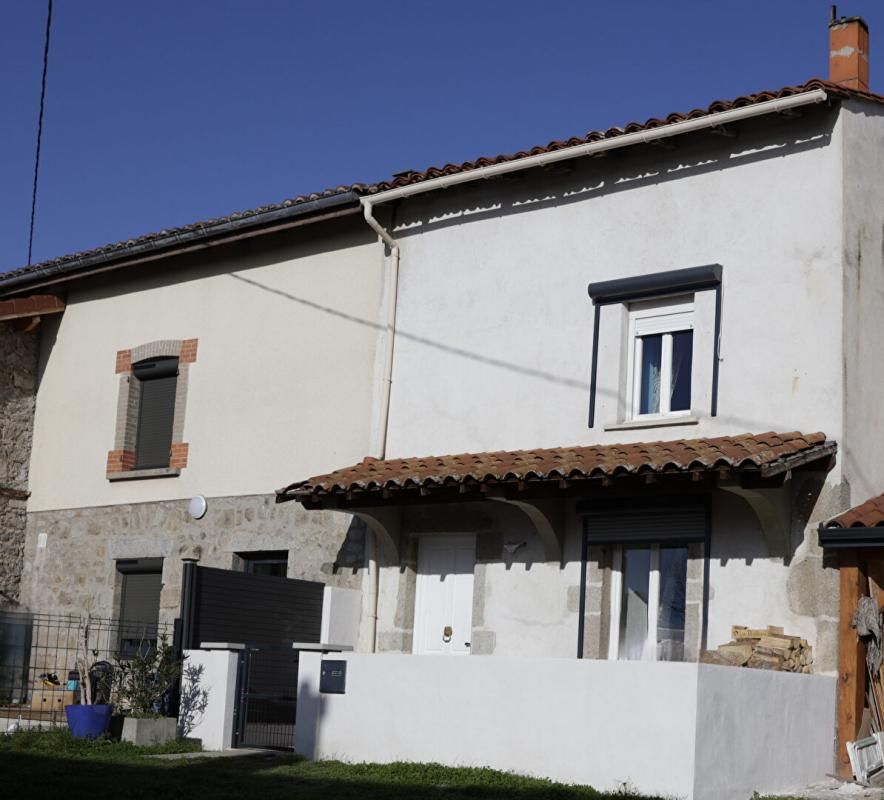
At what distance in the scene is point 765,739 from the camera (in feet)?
36.2

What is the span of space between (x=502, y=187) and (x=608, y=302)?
6.54ft

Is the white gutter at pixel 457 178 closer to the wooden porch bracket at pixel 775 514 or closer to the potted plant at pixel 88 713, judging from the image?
the potted plant at pixel 88 713

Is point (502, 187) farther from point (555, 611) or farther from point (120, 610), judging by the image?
point (120, 610)

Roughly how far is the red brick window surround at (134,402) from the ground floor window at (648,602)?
21.3ft

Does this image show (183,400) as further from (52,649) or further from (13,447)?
(52,649)

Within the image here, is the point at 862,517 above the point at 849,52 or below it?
below

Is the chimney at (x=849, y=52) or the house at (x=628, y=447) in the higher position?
the chimney at (x=849, y=52)

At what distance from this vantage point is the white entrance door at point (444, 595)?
47.4 ft

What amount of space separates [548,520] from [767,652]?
2.61 meters

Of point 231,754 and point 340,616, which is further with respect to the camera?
point 340,616

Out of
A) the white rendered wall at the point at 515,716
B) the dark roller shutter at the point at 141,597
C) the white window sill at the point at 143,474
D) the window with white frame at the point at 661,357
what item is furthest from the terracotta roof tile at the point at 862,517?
the dark roller shutter at the point at 141,597

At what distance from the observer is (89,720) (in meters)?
12.9

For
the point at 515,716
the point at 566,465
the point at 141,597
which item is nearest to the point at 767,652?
the point at 515,716

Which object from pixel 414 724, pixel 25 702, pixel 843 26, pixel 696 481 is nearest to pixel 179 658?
pixel 414 724
